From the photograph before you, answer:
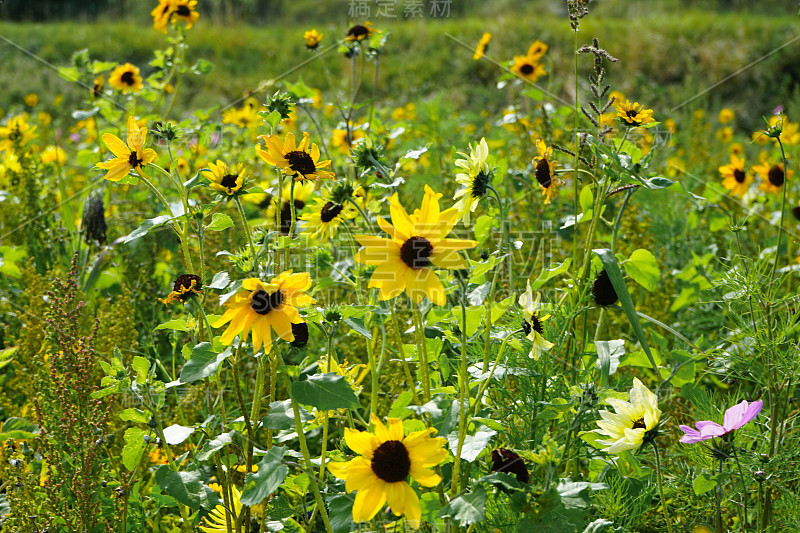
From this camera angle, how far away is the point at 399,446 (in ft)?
2.70

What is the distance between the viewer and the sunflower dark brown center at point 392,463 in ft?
2.67

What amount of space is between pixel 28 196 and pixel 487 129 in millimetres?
2111

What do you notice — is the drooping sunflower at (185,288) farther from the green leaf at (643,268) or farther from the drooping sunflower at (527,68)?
the drooping sunflower at (527,68)

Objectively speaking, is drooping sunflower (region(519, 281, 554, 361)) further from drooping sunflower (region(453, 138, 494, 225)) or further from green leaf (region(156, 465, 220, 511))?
green leaf (region(156, 465, 220, 511))

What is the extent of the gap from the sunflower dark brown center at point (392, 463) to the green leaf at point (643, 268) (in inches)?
23.9

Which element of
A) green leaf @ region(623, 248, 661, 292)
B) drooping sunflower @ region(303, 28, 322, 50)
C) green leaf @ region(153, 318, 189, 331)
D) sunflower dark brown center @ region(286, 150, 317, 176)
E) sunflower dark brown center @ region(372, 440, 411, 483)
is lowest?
green leaf @ region(153, 318, 189, 331)

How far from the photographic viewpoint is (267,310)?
2.87 ft

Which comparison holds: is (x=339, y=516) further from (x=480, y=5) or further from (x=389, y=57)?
(x=480, y=5)

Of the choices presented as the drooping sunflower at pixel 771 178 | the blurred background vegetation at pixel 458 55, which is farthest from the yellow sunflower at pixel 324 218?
the blurred background vegetation at pixel 458 55

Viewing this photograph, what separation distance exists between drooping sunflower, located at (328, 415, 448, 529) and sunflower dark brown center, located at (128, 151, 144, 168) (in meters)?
0.56

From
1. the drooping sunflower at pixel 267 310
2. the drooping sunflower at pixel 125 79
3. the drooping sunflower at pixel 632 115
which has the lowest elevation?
the drooping sunflower at pixel 125 79

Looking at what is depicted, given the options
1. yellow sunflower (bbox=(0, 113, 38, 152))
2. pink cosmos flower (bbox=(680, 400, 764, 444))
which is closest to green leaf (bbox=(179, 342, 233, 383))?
pink cosmos flower (bbox=(680, 400, 764, 444))

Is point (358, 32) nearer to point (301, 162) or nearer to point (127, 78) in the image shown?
point (127, 78)

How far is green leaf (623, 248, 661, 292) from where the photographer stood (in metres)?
1.21
